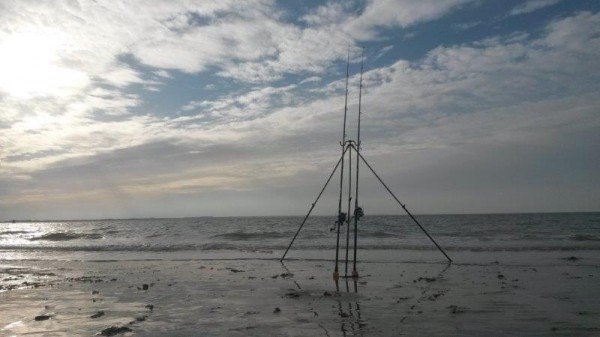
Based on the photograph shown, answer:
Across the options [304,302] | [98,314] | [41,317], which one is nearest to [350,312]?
[304,302]

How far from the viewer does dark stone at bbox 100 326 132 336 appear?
921 cm

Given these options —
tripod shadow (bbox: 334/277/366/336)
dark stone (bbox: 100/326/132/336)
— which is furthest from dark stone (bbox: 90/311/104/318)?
tripod shadow (bbox: 334/277/366/336)

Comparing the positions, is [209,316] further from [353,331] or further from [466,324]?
[466,324]

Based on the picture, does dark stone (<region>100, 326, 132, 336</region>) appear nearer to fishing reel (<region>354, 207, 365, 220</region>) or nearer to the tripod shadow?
the tripod shadow

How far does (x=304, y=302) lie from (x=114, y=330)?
527cm

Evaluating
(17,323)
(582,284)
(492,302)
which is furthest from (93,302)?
(582,284)

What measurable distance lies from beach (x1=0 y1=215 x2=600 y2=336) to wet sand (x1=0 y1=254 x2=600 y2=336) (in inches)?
1.3

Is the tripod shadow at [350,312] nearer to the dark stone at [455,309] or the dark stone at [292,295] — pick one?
the dark stone at [292,295]

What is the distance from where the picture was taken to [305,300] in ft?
42.2

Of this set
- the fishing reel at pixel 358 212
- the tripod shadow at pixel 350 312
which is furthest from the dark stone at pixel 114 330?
the fishing reel at pixel 358 212

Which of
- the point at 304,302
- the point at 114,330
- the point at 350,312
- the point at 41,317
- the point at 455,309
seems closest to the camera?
the point at 114,330

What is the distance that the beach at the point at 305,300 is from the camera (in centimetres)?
961

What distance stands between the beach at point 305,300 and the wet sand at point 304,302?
1.3 inches

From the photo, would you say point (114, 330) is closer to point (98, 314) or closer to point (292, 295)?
point (98, 314)
